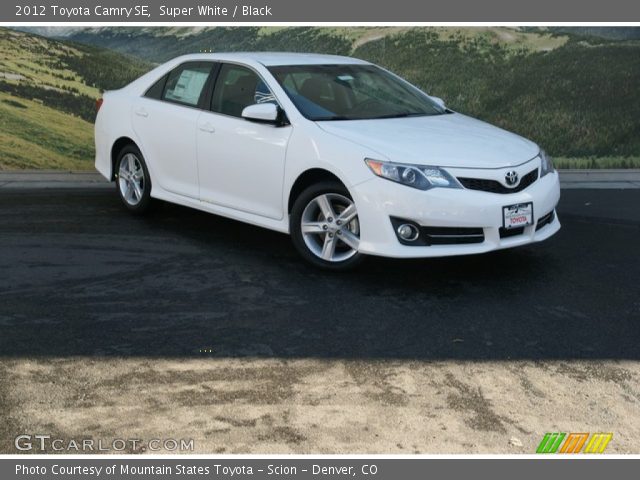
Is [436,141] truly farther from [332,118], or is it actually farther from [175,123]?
[175,123]

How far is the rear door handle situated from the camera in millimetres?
8078

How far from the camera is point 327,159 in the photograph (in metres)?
7.16

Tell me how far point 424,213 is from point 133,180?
335 cm

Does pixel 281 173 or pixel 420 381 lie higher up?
pixel 281 173

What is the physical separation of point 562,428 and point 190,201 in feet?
14.5

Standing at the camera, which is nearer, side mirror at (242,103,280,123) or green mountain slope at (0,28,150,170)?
side mirror at (242,103,280,123)

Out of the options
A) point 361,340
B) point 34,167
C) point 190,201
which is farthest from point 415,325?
point 34,167

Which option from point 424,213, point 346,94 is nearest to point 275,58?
point 346,94

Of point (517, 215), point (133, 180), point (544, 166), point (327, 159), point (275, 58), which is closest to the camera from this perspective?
point (517, 215)

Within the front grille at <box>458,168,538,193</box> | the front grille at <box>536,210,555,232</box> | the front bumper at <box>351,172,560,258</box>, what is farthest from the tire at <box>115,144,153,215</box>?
the front grille at <box>536,210,555,232</box>

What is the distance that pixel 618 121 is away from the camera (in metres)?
12.8

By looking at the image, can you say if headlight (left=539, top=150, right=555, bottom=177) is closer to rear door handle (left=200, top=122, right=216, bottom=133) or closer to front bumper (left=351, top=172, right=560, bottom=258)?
front bumper (left=351, top=172, right=560, bottom=258)

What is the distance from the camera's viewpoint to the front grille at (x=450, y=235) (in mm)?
6887
